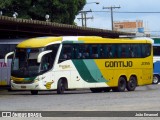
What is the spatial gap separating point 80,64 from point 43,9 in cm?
2045

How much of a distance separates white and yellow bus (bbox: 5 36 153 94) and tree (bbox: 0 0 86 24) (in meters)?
16.4

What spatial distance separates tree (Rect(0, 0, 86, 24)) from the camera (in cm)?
5088

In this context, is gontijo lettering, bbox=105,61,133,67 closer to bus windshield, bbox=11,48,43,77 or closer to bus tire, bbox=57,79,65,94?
bus tire, bbox=57,79,65,94

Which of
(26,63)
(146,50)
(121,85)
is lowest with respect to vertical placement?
(121,85)

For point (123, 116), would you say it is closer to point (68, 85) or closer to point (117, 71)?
point (68, 85)

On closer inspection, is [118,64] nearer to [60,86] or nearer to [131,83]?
[131,83]

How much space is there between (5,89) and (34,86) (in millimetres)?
8685

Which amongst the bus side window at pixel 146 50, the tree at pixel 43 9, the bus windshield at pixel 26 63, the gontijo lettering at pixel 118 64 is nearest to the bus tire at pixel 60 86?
the bus windshield at pixel 26 63

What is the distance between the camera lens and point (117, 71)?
34250mm

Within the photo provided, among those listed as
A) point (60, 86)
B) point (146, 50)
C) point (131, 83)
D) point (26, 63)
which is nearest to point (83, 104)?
point (26, 63)

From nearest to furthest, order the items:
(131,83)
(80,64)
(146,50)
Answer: (80,64) < (131,83) < (146,50)

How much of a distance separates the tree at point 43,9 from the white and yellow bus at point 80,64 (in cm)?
1640

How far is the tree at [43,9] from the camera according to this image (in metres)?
50.9

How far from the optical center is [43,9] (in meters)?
51.6
